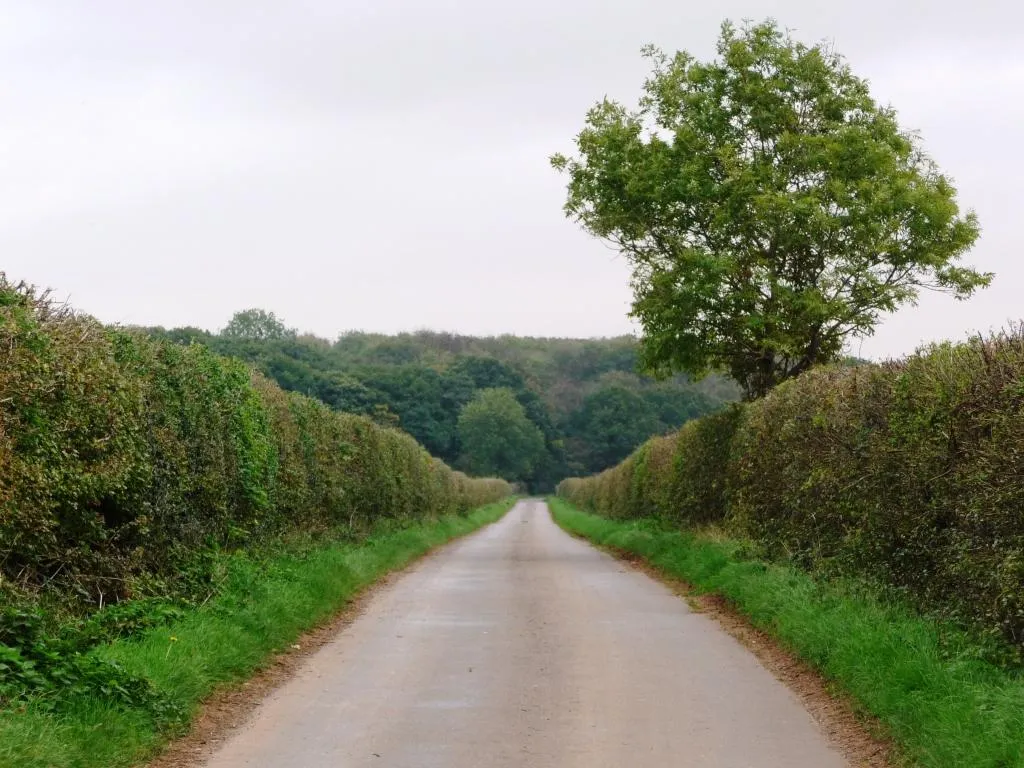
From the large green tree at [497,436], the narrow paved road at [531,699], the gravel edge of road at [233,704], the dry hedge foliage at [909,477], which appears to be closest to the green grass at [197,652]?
the gravel edge of road at [233,704]

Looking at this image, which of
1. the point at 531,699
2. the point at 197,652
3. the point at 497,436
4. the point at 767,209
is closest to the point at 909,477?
the point at 531,699

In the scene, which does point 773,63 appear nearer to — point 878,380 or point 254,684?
point 878,380

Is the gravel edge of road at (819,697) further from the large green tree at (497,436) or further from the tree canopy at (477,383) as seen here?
the large green tree at (497,436)

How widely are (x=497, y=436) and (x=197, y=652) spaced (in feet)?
381

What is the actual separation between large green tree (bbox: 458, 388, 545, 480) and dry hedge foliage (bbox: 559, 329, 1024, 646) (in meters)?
105

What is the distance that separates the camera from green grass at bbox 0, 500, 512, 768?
6246mm

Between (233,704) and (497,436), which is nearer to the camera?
(233,704)

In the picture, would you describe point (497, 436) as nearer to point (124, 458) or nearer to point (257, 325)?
→ point (257, 325)

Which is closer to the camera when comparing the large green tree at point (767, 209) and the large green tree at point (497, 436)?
the large green tree at point (767, 209)

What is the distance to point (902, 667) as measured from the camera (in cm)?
801

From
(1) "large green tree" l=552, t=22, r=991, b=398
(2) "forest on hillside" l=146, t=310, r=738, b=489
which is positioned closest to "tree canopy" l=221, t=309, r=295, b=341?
(2) "forest on hillside" l=146, t=310, r=738, b=489

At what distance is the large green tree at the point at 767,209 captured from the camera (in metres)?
23.2

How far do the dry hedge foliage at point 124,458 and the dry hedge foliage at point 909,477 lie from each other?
7107 millimetres

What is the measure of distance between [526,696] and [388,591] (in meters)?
8.98
